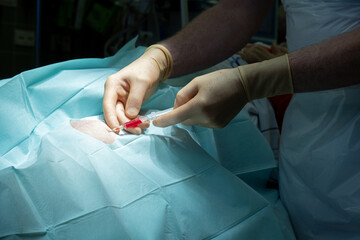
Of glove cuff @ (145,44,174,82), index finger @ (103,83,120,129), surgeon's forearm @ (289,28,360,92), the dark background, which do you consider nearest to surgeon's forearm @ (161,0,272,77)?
glove cuff @ (145,44,174,82)

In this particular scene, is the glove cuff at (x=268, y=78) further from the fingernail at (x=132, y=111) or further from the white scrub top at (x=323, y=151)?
the fingernail at (x=132, y=111)

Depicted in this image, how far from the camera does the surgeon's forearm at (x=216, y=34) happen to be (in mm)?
1241

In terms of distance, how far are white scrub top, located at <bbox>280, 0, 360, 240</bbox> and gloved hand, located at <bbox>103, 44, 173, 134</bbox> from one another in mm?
488

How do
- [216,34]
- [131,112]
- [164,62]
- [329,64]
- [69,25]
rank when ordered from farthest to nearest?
[69,25] → [216,34] → [164,62] → [131,112] → [329,64]

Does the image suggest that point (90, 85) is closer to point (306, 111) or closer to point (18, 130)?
point (18, 130)

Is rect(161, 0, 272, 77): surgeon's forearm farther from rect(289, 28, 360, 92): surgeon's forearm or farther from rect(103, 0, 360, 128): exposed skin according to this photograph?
rect(289, 28, 360, 92): surgeon's forearm

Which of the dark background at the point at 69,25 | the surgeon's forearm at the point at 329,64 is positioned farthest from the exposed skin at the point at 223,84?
the dark background at the point at 69,25

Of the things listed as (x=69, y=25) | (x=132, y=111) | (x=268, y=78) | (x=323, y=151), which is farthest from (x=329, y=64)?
(x=69, y=25)

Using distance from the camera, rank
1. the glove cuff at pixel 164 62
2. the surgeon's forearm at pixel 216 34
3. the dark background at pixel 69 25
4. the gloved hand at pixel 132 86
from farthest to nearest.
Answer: the dark background at pixel 69 25, the surgeon's forearm at pixel 216 34, the glove cuff at pixel 164 62, the gloved hand at pixel 132 86

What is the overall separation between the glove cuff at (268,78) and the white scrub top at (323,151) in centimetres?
19

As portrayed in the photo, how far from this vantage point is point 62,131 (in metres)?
0.74

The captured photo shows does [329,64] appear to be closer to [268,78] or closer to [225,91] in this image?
[268,78]

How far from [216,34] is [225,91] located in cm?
49

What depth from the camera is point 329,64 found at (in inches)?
31.9
